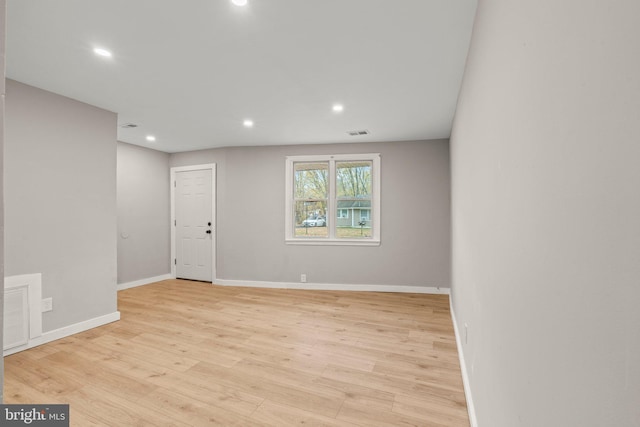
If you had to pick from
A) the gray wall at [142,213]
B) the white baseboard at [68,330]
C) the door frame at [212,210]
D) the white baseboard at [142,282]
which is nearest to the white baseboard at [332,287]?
the door frame at [212,210]

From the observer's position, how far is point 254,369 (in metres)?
2.49

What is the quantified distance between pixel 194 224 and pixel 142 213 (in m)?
0.89

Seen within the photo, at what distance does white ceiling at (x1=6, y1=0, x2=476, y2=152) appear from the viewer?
5.95 ft

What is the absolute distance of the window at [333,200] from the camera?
509 cm

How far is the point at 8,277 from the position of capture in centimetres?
273

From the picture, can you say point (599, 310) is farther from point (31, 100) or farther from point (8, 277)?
point (31, 100)

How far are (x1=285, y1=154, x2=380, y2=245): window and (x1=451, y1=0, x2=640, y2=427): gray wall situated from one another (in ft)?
12.6

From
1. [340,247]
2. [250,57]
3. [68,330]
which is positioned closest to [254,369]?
[68,330]

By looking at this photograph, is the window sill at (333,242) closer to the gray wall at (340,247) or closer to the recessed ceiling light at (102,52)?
the gray wall at (340,247)

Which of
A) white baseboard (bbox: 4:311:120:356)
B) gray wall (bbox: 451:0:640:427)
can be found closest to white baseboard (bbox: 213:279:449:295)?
white baseboard (bbox: 4:311:120:356)

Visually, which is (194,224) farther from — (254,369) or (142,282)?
(254,369)

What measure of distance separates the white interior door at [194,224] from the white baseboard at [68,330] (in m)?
2.06

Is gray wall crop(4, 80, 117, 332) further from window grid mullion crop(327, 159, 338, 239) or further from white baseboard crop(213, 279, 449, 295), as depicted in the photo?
window grid mullion crop(327, 159, 338, 239)

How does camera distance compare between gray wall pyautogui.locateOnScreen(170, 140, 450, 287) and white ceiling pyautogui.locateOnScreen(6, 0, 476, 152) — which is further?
gray wall pyautogui.locateOnScreen(170, 140, 450, 287)
